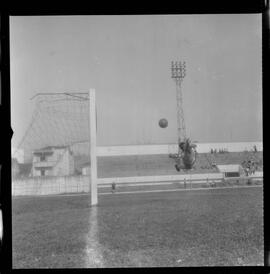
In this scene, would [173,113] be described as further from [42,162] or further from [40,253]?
[40,253]

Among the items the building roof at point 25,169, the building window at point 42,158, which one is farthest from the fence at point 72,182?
the building window at point 42,158

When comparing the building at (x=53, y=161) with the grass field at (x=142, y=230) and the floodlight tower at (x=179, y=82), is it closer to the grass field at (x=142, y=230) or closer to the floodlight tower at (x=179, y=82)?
the grass field at (x=142, y=230)

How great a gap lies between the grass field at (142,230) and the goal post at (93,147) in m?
0.12

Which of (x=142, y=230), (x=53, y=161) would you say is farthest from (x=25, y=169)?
(x=142, y=230)

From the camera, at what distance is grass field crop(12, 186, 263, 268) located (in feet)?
11.1

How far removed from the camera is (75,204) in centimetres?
415

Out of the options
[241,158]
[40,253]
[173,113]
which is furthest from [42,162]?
[241,158]

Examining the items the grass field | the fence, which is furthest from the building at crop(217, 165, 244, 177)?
the fence

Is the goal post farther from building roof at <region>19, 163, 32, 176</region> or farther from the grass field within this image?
building roof at <region>19, 163, 32, 176</region>

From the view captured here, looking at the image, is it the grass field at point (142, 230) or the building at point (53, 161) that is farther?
the building at point (53, 161)

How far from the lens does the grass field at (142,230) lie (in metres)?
3.37

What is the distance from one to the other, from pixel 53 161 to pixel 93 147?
1.85 ft

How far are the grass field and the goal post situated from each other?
0.12 meters

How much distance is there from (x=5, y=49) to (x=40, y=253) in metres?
2.44
